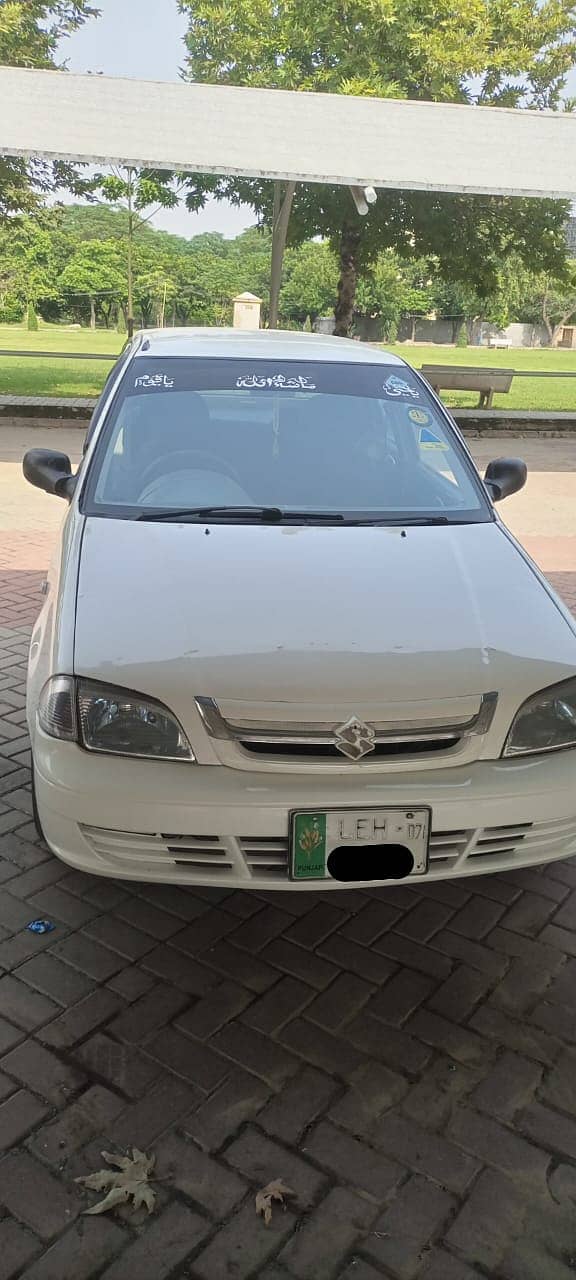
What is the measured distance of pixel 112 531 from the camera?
3.19m

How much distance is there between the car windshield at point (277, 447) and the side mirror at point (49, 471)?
0.35 metres

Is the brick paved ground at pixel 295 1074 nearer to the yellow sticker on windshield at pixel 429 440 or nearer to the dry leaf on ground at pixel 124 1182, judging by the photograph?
the dry leaf on ground at pixel 124 1182

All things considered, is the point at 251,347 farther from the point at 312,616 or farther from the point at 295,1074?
the point at 295,1074

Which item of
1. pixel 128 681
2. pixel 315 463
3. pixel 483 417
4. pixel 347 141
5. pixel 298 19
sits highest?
pixel 298 19

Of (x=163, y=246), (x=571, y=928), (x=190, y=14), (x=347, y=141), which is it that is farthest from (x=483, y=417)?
(x=163, y=246)

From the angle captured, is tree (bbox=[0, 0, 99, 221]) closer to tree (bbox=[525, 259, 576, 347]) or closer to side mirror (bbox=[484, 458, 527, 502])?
side mirror (bbox=[484, 458, 527, 502])

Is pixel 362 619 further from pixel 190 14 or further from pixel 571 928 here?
pixel 190 14

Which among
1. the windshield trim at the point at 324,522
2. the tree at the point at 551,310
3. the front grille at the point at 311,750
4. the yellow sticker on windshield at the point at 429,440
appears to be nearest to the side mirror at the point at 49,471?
the windshield trim at the point at 324,522

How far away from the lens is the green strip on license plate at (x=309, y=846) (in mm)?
2385

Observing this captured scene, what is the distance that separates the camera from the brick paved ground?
6.42ft

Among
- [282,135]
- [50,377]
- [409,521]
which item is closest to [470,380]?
[282,135]

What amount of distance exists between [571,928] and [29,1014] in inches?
67.1

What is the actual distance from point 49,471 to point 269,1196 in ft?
9.58

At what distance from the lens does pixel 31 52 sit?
1897 centimetres
